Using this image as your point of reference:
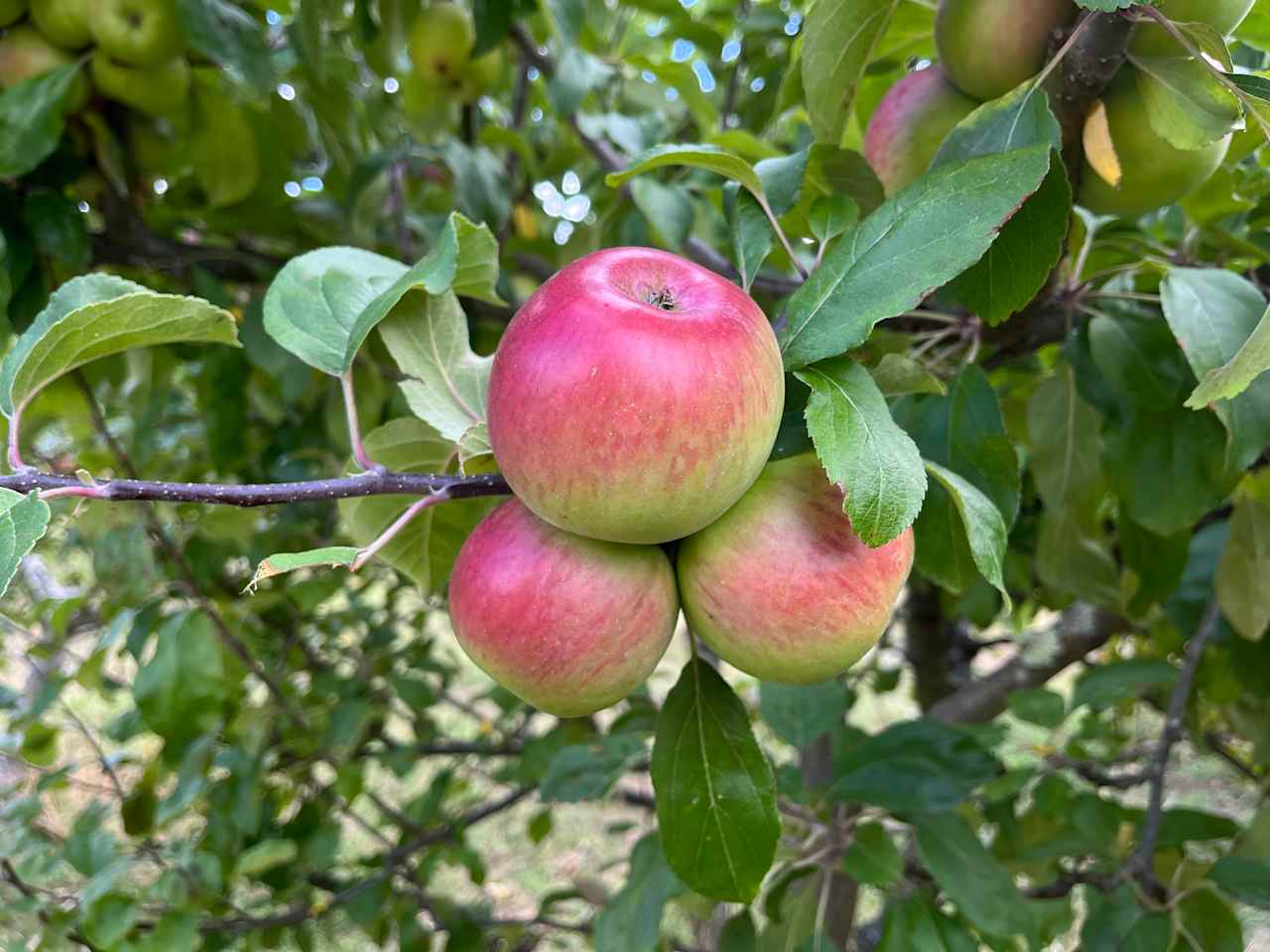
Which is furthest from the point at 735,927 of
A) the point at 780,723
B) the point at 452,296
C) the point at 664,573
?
the point at 452,296

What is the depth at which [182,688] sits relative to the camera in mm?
1423

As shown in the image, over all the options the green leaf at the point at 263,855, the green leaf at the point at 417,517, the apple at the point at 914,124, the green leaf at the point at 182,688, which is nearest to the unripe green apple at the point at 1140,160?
the apple at the point at 914,124

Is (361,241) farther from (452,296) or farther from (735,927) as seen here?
(735,927)

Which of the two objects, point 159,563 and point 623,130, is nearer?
point 623,130

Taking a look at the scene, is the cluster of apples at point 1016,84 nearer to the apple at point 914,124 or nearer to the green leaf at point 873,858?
the apple at point 914,124

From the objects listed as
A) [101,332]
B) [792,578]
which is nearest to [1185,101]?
[792,578]

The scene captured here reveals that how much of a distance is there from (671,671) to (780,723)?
0.79ft

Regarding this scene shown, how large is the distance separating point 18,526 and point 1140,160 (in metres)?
0.94

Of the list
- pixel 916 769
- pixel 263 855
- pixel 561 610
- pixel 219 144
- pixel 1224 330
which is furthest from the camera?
pixel 263 855

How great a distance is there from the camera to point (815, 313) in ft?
2.20

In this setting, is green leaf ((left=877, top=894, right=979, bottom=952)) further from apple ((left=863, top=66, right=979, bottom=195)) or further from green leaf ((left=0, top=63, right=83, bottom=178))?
green leaf ((left=0, top=63, right=83, bottom=178))

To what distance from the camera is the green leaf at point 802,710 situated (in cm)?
142

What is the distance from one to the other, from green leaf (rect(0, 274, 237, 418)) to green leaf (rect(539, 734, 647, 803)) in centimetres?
89

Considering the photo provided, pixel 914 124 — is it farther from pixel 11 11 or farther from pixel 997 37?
pixel 11 11
